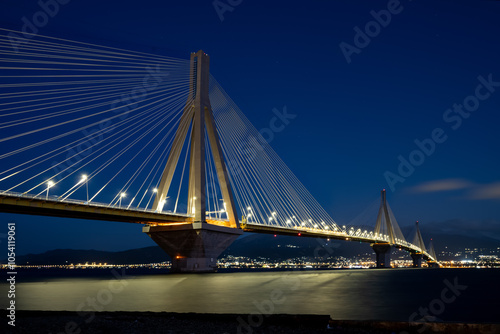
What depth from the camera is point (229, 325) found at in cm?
1176

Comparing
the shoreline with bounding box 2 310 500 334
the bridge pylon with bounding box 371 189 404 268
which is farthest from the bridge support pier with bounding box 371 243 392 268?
the shoreline with bounding box 2 310 500 334

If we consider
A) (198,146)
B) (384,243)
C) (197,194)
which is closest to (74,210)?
(197,194)

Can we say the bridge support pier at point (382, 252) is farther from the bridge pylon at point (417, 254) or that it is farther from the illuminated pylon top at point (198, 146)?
Answer: the illuminated pylon top at point (198, 146)

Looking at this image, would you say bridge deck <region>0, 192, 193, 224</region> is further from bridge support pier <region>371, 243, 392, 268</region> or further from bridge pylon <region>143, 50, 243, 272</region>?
bridge support pier <region>371, 243, 392, 268</region>

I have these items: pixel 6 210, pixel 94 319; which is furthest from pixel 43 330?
pixel 6 210

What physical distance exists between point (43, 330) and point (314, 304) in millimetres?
12337

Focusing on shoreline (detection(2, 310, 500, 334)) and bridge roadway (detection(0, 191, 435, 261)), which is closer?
shoreline (detection(2, 310, 500, 334))

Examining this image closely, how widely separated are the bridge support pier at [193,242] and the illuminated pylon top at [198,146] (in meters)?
1.41

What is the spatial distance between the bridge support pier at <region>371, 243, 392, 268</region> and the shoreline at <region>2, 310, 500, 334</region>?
103708 mm

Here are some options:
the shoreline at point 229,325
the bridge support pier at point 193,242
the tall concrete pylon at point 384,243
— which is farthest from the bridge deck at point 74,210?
the tall concrete pylon at point 384,243

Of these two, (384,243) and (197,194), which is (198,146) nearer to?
(197,194)

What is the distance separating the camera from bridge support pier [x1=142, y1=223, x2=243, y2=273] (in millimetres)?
50031

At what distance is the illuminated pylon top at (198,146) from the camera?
4850cm

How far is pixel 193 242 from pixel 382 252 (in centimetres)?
7676
